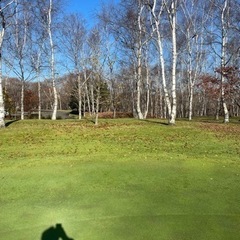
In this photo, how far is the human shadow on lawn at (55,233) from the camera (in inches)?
205

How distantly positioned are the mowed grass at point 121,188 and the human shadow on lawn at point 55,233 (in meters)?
0.10

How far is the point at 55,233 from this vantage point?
5.39 m

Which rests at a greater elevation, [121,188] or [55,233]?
[121,188]

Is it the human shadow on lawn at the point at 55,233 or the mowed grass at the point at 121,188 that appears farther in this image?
the mowed grass at the point at 121,188

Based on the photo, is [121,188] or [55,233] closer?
[55,233]

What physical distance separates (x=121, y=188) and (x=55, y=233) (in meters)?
2.43

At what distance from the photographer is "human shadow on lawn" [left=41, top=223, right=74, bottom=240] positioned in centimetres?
521

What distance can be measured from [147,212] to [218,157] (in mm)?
5419

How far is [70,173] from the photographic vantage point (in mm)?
8680

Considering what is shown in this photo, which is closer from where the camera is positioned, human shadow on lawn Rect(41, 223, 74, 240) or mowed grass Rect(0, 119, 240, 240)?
human shadow on lawn Rect(41, 223, 74, 240)

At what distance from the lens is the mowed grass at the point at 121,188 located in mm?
5500

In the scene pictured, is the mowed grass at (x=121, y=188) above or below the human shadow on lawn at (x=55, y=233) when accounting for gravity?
above

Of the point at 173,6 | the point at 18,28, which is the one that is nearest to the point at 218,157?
the point at 173,6

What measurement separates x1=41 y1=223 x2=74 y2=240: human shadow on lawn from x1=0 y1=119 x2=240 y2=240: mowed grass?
10cm
